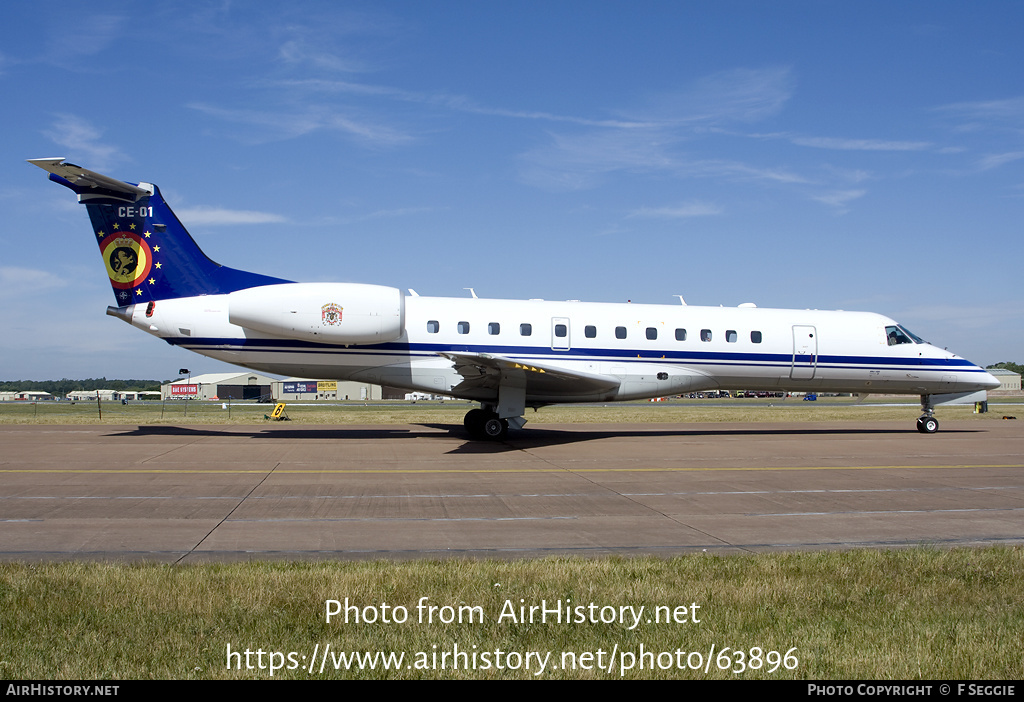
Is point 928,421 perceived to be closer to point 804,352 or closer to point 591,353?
point 804,352

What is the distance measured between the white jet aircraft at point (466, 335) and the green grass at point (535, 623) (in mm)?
10740

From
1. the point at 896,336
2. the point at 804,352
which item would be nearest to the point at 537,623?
the point at 804,352

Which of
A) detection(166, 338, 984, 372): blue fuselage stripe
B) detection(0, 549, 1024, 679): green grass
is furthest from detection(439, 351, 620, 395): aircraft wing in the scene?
detection(0, 549, 1024, 679): green grass

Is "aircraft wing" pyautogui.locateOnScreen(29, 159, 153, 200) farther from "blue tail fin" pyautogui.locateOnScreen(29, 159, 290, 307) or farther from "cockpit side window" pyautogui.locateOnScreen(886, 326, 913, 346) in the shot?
"cockpit side window" pyautogui.locateOnScreen(886, 326, 913, 346)

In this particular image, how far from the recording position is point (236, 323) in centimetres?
1817

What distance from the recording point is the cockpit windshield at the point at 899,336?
71.8ft

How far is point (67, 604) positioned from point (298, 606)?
1.66 metres

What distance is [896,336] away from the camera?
22.0 m

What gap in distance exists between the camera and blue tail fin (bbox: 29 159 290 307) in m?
18.6

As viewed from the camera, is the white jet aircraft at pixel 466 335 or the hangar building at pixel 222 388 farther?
the hangar building at pixel 222 388

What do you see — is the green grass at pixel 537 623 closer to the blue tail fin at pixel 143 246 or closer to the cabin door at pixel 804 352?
the blue tail fin at pixel 143 246

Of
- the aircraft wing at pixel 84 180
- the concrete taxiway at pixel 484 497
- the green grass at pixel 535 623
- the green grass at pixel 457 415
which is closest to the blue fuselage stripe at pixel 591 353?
the concrete taxiway at pixel 484 497

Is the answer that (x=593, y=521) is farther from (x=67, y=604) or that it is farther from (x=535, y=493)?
(x=67, y=604)

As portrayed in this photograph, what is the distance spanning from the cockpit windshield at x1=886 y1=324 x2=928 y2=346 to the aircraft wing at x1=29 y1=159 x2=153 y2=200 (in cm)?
2071
